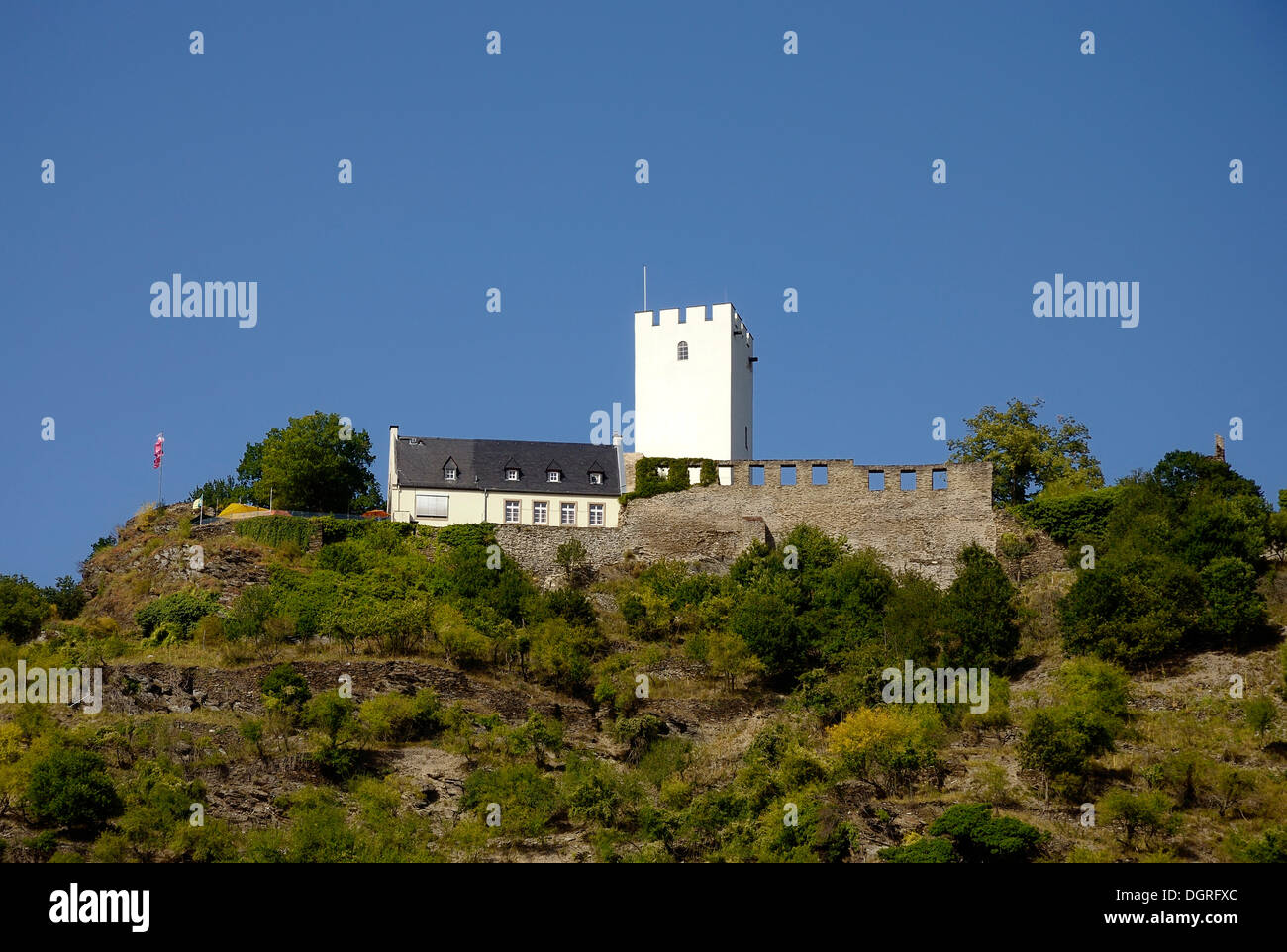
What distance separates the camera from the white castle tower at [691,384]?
75.9 metres

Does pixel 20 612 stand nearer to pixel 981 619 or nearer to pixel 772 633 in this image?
pixel 772 633

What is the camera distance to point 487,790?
53.5 meters

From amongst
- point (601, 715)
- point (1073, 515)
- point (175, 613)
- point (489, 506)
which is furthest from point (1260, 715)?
point (175, 613)

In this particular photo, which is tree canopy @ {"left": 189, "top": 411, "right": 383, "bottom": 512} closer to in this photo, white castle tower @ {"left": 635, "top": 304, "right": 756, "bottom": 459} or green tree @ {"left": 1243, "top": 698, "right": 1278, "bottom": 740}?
white castle tower @ {"left": 635, "top": 304, "right": 756, "bottom": 459}

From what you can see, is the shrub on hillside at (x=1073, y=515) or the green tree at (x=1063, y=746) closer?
the green tree at (x=1063, y=746)

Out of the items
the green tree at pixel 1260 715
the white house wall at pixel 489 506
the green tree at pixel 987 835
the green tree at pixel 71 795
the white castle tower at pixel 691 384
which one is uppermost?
the white castle tower at pixel 691 384

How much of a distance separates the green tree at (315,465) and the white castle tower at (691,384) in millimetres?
11505

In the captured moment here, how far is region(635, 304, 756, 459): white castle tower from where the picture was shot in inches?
2987

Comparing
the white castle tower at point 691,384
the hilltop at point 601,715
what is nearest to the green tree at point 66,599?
the hilltop at point 601,715

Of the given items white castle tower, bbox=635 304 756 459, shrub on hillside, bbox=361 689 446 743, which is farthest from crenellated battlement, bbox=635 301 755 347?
shrub on hillside, bbox=361 689 446 743

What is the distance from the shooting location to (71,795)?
2008 inches

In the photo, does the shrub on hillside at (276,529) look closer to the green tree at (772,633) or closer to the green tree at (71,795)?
the green tree at (772,633)
